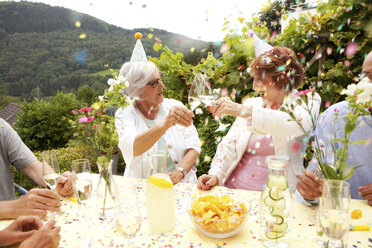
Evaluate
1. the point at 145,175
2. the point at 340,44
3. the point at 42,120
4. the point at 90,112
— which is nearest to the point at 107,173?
the point at 90,112

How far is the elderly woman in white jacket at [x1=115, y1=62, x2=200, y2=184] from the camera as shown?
2.24 metres

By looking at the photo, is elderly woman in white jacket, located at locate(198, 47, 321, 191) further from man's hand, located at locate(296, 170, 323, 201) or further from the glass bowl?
the glass bowl

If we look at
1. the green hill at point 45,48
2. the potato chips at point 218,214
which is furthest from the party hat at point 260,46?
the green hill at point 45,48

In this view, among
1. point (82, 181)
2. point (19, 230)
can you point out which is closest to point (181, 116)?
point (82, 181)

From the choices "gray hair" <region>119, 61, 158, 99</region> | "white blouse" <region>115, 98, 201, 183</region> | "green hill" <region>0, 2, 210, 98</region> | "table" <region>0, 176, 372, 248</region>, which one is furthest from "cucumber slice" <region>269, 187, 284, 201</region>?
"green hill" <region>0, 2, 210, 98</region>

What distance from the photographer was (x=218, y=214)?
48.4 inches

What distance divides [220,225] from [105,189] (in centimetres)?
58

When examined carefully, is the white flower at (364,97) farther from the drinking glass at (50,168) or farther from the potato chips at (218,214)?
the drinking glass at (50,168)

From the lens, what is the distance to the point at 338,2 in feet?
8.73

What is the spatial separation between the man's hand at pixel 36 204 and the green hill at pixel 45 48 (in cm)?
563

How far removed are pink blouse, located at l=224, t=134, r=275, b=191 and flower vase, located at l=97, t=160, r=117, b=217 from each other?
1.21m

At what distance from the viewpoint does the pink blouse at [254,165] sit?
2135 mm

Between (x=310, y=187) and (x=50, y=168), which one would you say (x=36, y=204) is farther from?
(x=310, y=187)

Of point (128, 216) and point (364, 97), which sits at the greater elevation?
point (364, 97)
